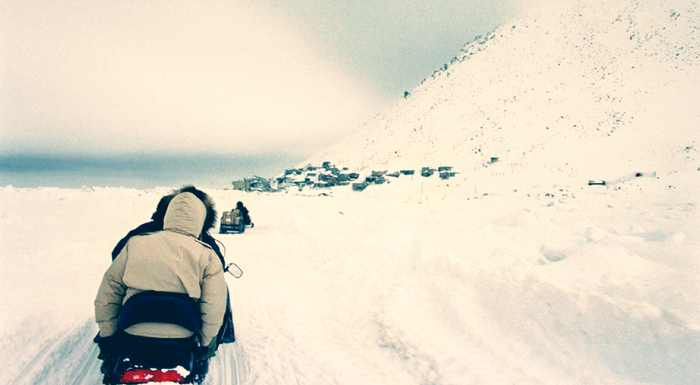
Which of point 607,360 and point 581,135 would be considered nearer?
point 607,360

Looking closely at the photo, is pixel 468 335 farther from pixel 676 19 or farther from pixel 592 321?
pixel 676 19

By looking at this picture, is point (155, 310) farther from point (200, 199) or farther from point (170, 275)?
point (200, 199)

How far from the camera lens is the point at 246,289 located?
6.63 metres

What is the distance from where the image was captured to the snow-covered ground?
3.81 meters

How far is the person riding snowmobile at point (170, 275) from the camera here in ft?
7.99

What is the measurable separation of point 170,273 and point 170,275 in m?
0.02

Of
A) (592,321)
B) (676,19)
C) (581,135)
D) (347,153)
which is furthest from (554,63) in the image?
(592,321)

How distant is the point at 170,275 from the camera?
2486mm

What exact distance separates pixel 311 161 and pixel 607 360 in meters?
79.2

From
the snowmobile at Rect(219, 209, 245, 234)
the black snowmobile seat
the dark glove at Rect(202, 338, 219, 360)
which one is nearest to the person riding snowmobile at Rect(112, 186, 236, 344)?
the dark glove at Rect(202, 338, 219, 360)

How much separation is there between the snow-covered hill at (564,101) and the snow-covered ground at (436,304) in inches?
702

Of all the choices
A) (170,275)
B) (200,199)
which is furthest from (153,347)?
(200,199)

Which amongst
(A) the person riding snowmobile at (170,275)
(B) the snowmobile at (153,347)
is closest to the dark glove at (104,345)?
(A) the person riding snowmobile at (170,275)

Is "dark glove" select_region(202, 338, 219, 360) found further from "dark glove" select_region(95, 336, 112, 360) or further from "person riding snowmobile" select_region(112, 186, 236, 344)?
"dark glove" select_region(95, 336, 112, 360)
